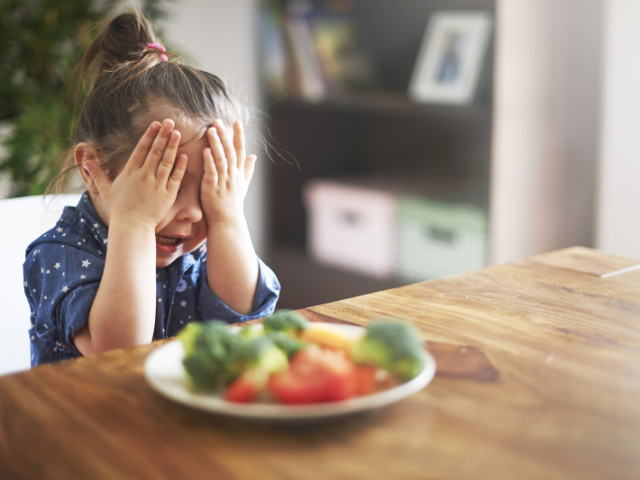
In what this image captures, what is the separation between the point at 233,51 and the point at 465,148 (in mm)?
1053

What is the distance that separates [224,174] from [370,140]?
1.77 metres

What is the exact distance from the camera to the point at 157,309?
93cm

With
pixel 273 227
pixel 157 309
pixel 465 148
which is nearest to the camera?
pixel 157 309

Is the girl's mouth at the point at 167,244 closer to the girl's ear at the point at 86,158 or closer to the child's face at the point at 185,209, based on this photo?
the child's face at the point at 185,209

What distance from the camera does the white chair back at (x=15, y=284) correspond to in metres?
0.92

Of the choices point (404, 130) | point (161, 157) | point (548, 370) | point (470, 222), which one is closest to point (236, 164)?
point (161, 157)

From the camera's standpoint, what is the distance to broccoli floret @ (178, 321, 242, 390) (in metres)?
0.44

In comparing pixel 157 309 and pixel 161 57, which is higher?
pixel 161 57

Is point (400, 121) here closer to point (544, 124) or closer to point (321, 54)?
point (321, 54)

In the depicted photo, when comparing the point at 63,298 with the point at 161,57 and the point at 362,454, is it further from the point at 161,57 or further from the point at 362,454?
the point at 362,454

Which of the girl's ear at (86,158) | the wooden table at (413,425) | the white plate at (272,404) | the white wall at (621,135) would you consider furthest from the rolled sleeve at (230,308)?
the white wall at (621,135)

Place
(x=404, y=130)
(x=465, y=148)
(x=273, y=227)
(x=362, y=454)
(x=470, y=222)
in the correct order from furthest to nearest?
(x=273, y=227) → (x=404, y=130) → (x=465, y=148) → (x=470, y=222) → (x=362, y=454)

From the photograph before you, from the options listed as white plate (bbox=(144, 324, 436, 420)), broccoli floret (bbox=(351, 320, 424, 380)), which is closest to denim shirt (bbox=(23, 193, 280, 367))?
white plate (bbox=(144, 324, 436, 420))

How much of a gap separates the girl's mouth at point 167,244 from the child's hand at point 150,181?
0.08 metres
